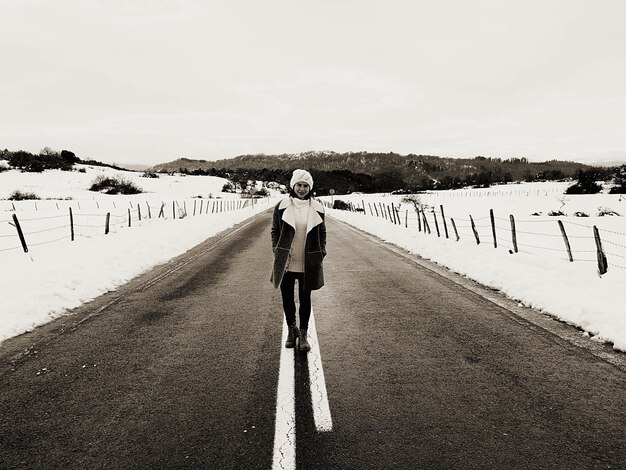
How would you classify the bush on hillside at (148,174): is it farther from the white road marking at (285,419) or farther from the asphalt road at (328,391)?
the white road marking at (285,419)

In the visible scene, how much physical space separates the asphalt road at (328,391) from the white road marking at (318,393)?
6 centimetres

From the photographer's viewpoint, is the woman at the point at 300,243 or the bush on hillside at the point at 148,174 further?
the bush on hillside at the point at 148,174

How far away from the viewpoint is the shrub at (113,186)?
68938 mm

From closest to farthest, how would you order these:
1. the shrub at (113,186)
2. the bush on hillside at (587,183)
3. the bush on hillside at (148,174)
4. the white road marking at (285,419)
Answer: the white road marking at (285,419), the bush on hillside at (587,183), the shrub at (113,186), the bush on hillside at (148,174)

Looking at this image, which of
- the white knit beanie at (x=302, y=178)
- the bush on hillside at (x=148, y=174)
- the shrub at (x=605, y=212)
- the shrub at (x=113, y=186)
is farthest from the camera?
the bush on hillside at (x=148, y=174)

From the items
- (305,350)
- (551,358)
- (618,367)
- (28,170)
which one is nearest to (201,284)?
(305,350)

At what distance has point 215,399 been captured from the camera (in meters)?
→ 3.54

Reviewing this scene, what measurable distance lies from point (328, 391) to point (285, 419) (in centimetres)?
61

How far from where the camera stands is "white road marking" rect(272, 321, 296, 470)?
2.69m

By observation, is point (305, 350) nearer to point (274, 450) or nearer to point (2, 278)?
point (274, 450)

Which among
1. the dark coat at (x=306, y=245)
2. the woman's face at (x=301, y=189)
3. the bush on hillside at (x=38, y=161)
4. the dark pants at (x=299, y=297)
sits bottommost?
the dark pants at (x=299, y=297)

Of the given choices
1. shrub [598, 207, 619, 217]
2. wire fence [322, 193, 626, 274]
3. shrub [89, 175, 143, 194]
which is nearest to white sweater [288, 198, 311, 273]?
wire fence [322, 193, 626, 274]

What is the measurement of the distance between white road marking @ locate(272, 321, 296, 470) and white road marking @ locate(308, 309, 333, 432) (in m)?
→ 0.18

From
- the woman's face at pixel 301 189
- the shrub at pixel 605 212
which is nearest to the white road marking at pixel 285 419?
the woman's face at pixel 301 189
